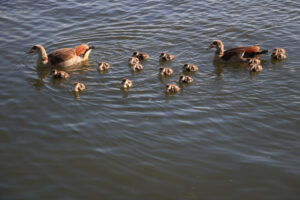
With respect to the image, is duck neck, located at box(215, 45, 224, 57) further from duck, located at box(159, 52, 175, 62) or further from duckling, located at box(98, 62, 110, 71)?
duckling, located at box(98, 62, 110, 71)

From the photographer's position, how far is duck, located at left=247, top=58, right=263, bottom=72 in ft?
29.5

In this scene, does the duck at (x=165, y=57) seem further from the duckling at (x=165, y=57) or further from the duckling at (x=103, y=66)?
the duckling at (x=103, y=66)

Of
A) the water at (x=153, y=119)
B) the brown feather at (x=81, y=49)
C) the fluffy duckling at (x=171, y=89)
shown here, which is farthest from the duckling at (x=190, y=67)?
the brown feather at (x=81, y=49)

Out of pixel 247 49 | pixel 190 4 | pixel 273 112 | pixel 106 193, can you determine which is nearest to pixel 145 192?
pixel 106 193

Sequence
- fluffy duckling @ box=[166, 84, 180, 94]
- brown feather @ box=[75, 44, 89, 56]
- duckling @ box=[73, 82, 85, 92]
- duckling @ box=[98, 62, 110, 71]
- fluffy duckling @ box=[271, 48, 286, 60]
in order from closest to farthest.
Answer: fluffy duckling @ box=[166, 84, 180, 94], duckling @ box=[73, 82, 85, 92], duckling @ box=[98, 62, 110, 71], fluffy duckling @ box=[271, 48, 286, 60], brown feather @ box=[75, 44, 89, 56]

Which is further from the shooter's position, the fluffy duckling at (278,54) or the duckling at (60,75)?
the fluffy duckling at (278,54)

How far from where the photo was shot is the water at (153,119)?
221 inches

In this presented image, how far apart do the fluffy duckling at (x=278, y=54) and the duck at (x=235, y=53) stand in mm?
220

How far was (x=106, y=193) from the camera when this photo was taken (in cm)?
543

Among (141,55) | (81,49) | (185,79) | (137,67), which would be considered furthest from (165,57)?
(81,49)

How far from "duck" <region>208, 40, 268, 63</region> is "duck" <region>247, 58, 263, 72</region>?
18cm

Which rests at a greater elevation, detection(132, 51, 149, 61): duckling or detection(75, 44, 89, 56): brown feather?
detection(75, 44, 89, 56): brown feather

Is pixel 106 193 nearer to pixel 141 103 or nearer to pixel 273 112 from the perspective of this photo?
pixel 141 103

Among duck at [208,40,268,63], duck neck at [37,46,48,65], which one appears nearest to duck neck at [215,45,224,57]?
duck at [208,40,268,63]
